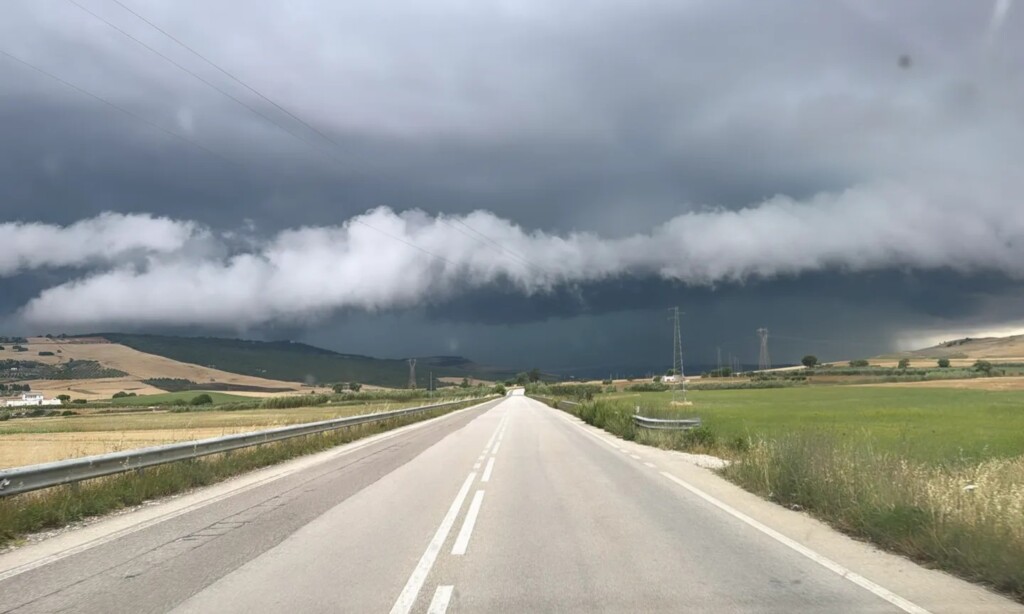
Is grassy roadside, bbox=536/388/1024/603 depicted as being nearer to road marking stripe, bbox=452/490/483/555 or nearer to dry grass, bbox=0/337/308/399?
road marking stripe, bbox=452/490/483/555

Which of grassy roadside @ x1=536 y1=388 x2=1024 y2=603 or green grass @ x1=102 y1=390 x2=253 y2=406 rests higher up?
grassy roadside @ x1=536 y1=388 x2=1024 y2=603

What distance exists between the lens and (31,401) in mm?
113062

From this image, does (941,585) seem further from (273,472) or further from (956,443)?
(956,443)

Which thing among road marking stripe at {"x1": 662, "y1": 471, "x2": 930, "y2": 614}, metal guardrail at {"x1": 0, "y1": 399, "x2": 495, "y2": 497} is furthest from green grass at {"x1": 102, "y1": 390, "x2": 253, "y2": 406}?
road marking stripe at {"x1": 662, "y1": 471, "x2": 930, "y2": 614}

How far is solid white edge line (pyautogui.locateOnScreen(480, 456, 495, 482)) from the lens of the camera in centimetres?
1555

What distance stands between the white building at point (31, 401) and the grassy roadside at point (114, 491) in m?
108

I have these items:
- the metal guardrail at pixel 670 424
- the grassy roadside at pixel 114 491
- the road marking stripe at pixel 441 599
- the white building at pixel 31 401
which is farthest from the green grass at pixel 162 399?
the road marking stripe at pixel 441 599

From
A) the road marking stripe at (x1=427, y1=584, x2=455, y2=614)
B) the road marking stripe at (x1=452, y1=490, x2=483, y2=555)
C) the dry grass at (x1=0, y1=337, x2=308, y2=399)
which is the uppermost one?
the dry grass at (x1=0, y1=337, x2=308, y2=399)

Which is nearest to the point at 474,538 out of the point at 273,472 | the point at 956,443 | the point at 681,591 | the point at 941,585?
Result: the point at 681,591

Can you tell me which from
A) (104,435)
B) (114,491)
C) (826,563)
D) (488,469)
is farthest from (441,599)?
(104,435)

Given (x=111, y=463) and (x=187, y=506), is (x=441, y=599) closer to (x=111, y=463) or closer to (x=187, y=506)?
(x=187, y=506)

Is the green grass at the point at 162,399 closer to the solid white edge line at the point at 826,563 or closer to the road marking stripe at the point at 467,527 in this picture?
the road marking stripe at the point at 467,527

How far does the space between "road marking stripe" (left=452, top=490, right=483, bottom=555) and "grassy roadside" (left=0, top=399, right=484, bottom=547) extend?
5865 millimetres

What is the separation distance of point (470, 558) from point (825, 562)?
12.7 feet
